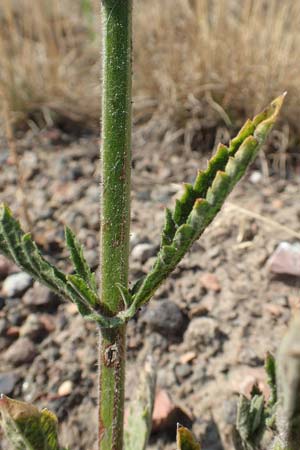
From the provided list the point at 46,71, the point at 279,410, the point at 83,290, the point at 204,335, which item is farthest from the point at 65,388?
the point at 46,71

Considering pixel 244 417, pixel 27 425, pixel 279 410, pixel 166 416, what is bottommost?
pixel 166 416

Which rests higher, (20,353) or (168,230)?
(168,230)

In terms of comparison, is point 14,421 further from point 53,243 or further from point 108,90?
point 53,243

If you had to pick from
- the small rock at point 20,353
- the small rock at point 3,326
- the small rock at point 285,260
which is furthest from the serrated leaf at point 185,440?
the small rock at point 285,260

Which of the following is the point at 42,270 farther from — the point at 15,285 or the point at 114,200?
the point at 15,285

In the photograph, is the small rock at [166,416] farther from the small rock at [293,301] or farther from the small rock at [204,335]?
the small rock at [293,301]

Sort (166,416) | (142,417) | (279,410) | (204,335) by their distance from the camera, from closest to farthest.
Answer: (279,410)
(142,417)
(166,416)
(204,335)

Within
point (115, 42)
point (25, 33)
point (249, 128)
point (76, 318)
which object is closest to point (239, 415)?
point (249, 128)
